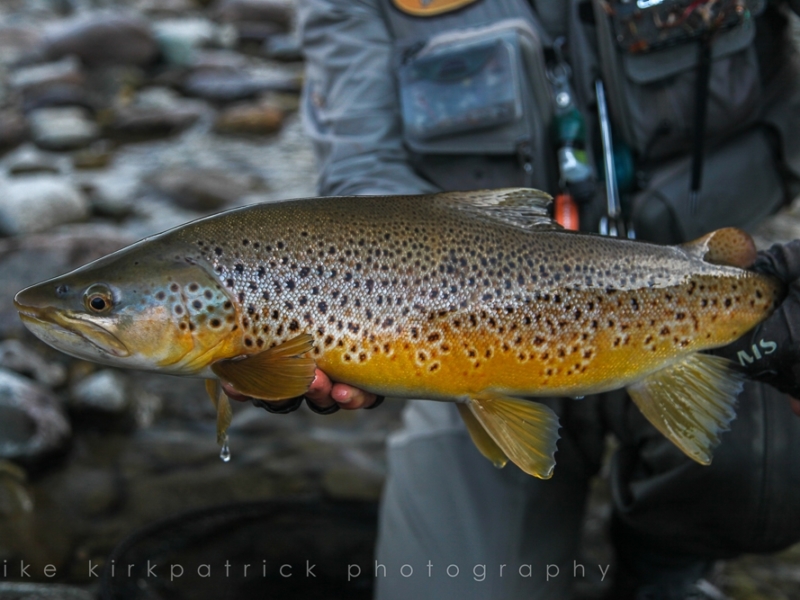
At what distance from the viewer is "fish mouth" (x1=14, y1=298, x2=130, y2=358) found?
1366 mm

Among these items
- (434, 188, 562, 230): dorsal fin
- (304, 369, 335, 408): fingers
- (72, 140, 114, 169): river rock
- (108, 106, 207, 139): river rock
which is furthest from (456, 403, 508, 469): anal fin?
(108, 106, 207, 139): river rock

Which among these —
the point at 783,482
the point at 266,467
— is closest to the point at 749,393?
the point at 783,482

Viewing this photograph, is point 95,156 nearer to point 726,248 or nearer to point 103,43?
point 103,43

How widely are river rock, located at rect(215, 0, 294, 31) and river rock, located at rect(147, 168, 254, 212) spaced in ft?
17.7

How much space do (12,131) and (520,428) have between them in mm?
6432

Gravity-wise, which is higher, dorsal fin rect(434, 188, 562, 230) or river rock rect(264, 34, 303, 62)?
dorsal fin rect(434, 188, 562, 230)

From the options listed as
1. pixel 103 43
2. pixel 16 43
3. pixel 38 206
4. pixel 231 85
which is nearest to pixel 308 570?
pixel 38 206

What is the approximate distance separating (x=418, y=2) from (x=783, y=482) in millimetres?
1574

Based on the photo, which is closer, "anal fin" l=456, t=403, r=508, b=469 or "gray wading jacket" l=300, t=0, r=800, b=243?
"anal fin" l=456, t=403, r=508, b=469

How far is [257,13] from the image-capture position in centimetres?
1063

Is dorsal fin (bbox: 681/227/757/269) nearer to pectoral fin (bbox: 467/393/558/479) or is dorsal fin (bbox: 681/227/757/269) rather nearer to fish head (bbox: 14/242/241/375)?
pectoral fin (bbox: 467/393/558/479)

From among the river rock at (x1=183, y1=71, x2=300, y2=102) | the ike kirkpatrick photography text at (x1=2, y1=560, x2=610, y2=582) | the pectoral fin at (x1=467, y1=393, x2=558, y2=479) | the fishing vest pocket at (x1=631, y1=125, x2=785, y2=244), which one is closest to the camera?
the pectoral fin at (x1=467, y1=393, x2=558, y2=479)

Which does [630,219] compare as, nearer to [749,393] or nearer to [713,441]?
[749,393]

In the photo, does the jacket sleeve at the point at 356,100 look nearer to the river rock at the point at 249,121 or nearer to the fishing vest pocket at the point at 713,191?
the fishing vest pocket at the point at 713,191
